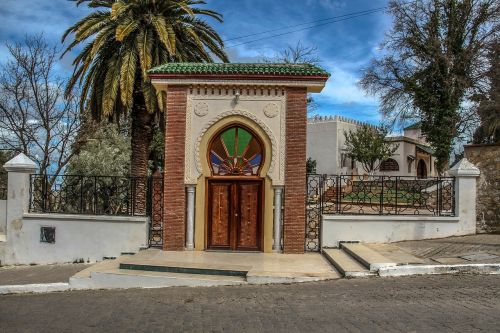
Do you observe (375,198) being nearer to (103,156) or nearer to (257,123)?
(257,123)

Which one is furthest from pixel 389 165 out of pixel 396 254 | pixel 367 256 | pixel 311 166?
pixel 367 256

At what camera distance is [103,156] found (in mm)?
23516

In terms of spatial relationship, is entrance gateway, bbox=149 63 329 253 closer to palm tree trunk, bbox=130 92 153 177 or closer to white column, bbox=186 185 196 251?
white column, bbox=186 185 196 251

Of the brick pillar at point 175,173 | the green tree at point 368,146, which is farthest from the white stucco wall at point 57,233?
the green tree at point 368,146

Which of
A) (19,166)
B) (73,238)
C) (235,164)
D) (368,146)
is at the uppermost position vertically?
(368,146)

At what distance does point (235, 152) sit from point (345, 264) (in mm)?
4174

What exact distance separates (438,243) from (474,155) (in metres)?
3.44

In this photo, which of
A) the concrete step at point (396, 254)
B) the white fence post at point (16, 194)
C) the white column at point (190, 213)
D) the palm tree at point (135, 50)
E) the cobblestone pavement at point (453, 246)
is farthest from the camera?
the palm tree at point (135, 50)

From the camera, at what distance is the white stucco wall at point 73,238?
41.7 feet

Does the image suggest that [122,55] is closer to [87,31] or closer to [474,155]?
[87,31]

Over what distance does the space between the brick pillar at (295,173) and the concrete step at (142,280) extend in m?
2.82

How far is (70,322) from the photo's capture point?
6629 millimetres

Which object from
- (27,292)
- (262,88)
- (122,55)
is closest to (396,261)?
(262,88)

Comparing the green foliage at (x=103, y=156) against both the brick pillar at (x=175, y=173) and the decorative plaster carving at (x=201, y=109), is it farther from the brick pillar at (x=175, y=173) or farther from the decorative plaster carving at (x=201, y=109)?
the decorative plaster carving at (x=201, y=109)
